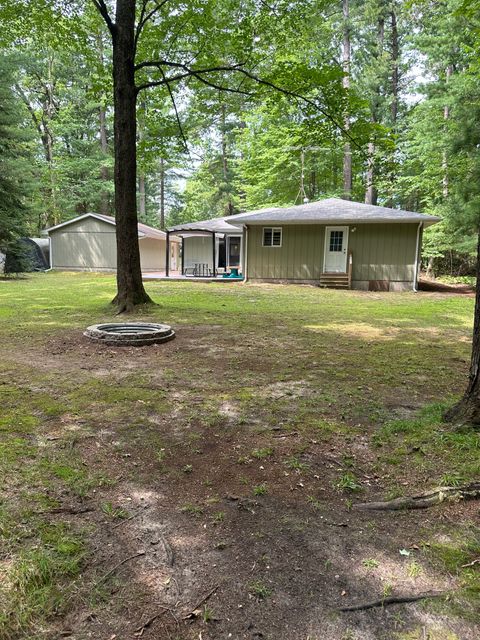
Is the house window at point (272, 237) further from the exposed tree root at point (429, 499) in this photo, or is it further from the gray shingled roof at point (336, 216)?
the exposed tree root at point (429, 499)

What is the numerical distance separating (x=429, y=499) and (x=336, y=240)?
13462mm

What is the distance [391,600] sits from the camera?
1.40m

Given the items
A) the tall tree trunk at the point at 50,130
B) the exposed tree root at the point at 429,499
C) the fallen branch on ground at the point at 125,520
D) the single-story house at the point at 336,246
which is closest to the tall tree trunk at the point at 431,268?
the single-story house at the point at 336,246

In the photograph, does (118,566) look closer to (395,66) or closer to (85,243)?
(85,243)

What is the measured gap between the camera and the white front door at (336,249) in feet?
47.8

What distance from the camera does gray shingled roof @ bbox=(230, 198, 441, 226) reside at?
44.0 feet

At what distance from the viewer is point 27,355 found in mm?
4680

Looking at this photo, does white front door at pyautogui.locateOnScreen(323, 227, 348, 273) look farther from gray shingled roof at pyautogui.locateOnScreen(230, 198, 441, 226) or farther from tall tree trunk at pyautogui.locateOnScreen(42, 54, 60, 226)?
tall tree trunk at pyautogui.locateOnScreen(42, 54, 60, 226)

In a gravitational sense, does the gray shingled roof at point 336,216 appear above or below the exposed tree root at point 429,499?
above

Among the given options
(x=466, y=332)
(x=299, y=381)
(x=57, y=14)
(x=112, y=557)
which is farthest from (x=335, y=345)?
(x=57, y=14)

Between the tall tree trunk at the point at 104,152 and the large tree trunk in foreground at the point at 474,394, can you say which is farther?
the tall tree trunk at the point at 104,152

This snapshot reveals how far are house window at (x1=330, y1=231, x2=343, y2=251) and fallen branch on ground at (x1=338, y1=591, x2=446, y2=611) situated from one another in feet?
45.9

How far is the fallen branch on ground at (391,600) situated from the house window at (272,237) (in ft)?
46.7

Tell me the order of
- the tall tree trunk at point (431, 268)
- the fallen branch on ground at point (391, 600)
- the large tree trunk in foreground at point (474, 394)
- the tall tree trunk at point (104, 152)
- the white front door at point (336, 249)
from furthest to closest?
the tall tree trunk at point (104, 152) < the tall tree trunk at point (431, 268) < the white front door at point (336, 249) < the large tree trunk in foreground at point (474, 394) < the fallen branch on ground at point (391, 600)
